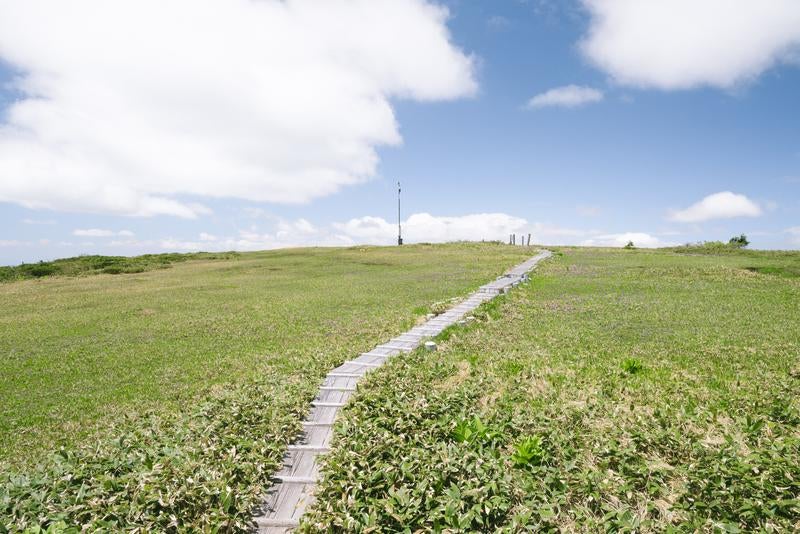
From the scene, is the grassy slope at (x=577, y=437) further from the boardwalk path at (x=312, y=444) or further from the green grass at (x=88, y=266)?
the green grass at (x=88, y=266)

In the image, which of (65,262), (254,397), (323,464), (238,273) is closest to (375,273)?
(238,273)

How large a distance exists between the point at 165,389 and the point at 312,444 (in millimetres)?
6337

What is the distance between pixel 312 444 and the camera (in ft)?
27.3

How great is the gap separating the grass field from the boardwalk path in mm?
282

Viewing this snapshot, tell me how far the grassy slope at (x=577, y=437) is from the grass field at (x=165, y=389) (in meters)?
1.95

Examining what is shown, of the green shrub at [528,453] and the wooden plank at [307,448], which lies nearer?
the green shrub at [528,453]

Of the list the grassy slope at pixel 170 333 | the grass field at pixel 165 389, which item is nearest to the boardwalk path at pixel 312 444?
the grass field at pixel 165 389

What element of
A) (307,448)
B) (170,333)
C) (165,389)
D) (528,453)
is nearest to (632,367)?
(528,453)

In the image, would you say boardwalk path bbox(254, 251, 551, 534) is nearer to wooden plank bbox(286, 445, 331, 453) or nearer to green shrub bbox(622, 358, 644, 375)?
wooden plank bbox(286, 445, 331, 453)

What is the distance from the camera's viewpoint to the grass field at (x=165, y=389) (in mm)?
6520

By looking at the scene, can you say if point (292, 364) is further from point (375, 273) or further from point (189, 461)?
point (375, 273)

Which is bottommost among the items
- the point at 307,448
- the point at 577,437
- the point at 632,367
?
the point at 307,448

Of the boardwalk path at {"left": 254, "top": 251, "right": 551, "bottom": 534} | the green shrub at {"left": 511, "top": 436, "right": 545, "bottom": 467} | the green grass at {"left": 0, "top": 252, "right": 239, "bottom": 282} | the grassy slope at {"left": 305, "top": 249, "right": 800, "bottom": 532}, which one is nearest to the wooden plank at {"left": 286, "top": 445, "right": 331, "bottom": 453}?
the boardwalk path at {"left": 254, "top": 251, "right": 551, "bottom": 534}

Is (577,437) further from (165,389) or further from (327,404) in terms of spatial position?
(165,389)
